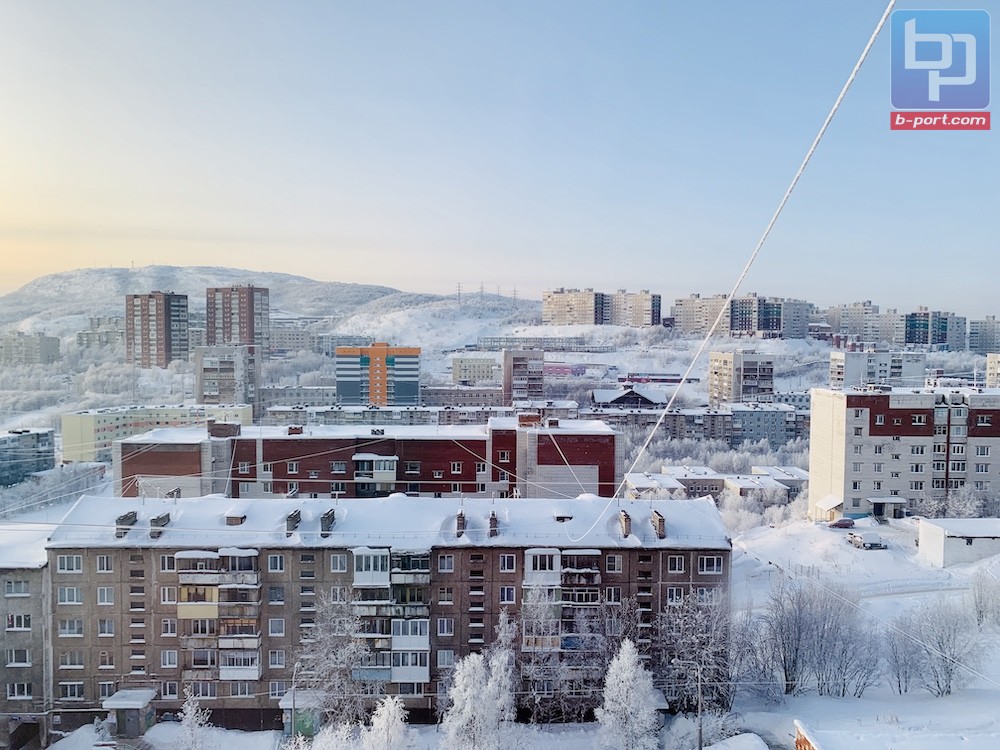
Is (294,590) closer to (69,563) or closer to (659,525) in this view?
(69,563)

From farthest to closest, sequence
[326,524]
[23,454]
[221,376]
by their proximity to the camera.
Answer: [221,376] < [23,454] < [326,524]

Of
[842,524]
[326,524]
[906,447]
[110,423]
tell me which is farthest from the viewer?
[110,423]

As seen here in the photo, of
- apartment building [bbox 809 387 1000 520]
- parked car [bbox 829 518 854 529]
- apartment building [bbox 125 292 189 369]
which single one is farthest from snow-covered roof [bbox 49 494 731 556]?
apartment building [bbox 125 292 189 369]

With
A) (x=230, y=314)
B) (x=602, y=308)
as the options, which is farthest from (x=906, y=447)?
(x=602, y=308)

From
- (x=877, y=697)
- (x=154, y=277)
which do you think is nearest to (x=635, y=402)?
(x=877, y=697)

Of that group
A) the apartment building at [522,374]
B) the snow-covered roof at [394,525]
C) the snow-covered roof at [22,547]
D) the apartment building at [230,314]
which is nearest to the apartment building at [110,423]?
the apartment building at [522,374]

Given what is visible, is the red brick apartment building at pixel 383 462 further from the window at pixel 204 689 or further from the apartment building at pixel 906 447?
the apartment building at pixel 906 447
